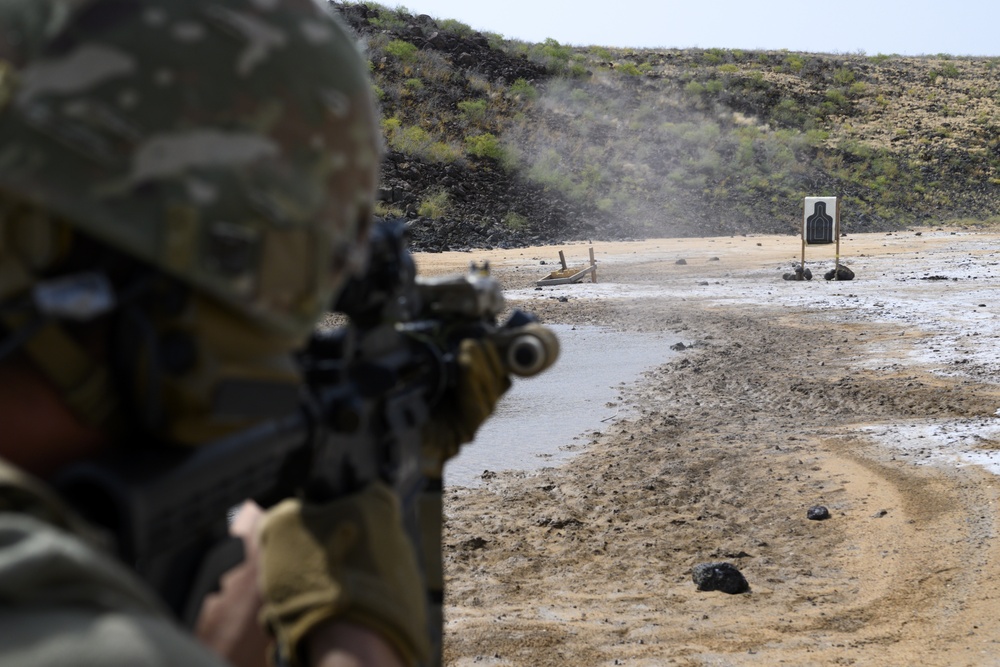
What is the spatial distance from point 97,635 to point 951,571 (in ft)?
14.6

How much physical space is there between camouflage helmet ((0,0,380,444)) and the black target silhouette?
22312 mm

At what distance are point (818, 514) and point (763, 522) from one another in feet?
0.96

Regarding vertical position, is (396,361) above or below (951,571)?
above

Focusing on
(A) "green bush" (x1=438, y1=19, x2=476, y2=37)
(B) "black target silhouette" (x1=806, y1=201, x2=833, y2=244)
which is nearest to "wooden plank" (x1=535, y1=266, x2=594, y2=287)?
(B) "black target silhouette" (x1=806, y1=201, x2=833, y2=244)

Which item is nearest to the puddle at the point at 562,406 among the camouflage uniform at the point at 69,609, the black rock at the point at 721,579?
the black rock at the point at 721,579

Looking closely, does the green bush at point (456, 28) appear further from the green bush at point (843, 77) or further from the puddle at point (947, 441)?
the puddle at point (947, 441)

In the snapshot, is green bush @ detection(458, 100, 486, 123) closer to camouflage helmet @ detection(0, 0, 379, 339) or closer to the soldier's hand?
the soldier's hand

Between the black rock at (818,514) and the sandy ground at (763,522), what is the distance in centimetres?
3

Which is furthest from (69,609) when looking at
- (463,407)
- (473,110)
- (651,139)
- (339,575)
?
(651,139)

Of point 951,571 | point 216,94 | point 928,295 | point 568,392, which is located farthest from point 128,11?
point 928,295

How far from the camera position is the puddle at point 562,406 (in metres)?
6.71

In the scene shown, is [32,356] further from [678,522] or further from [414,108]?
[414,108]

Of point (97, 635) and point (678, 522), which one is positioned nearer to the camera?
point (97, 635)

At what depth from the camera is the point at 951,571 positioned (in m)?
4.41
